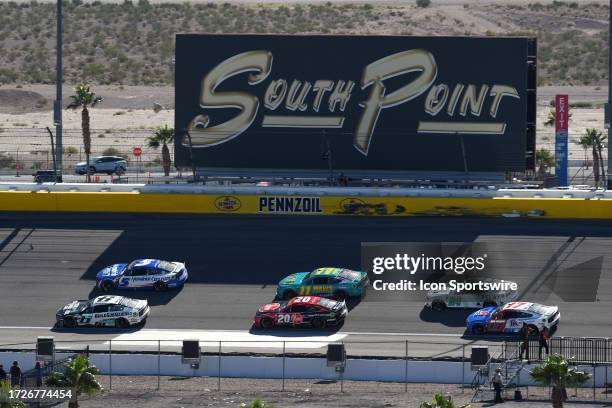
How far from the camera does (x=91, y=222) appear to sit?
1801 inches

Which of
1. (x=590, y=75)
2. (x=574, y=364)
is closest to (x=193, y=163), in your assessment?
(x=574, y=364)

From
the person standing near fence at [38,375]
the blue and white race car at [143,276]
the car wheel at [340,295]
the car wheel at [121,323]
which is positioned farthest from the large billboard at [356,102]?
the person standing near fence at [38,375]

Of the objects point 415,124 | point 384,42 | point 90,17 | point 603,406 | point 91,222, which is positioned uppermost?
point 90,17

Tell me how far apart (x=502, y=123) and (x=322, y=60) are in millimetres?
6533

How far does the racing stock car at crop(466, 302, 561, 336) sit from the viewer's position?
34562 millimetres

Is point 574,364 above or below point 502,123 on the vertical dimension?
below

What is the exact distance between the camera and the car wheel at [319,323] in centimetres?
3603

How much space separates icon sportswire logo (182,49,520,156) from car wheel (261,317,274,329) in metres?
11.3

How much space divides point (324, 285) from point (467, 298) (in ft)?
13.4

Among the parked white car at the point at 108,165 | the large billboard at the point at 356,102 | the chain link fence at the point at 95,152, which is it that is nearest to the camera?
the large billboard at the point at 356,102

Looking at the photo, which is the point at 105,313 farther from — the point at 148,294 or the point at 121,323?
the point at 148,294

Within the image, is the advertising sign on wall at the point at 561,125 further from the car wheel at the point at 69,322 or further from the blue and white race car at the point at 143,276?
the car wheel at the point at 69,322

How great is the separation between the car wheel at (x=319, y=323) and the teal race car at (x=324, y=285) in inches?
79.9

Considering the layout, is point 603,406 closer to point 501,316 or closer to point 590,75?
point 501,316
